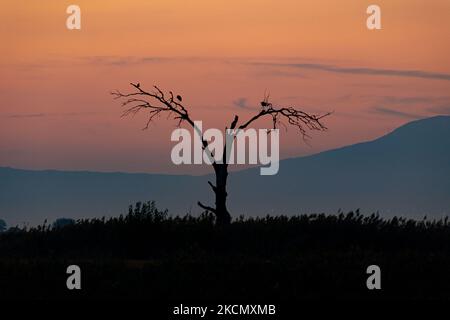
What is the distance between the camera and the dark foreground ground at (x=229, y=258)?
77.4 ft

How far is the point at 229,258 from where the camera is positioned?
83.2 feet

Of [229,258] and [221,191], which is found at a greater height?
[221,191]

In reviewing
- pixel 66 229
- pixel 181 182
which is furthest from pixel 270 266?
pixel 181 182

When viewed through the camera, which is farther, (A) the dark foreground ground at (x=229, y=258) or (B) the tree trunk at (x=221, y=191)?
(B) the tree trunk at (x=221, y=191)

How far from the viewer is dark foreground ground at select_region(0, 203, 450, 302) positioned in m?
23.6

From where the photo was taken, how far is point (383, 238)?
29172mm

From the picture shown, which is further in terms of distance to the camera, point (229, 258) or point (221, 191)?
point (221, 191)

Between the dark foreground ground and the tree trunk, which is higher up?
the tree trunk

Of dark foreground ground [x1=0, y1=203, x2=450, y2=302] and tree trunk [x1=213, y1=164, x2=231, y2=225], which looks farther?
tree trunk [x1=213, y1=164, x2=231, y2=225]

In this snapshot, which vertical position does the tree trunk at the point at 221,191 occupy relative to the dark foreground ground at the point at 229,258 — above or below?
above
